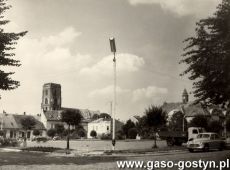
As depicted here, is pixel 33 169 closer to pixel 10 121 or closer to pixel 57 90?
pixel 10 121

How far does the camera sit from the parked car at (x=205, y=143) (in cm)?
3098

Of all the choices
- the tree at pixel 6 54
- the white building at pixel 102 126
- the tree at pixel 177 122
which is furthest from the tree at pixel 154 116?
the white building at pixel 102 126

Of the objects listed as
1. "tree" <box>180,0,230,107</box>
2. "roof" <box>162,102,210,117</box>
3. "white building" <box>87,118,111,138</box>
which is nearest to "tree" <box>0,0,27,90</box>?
"tree" <box>180,0,230,107</box>

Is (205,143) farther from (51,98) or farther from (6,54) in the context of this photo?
(51,98)

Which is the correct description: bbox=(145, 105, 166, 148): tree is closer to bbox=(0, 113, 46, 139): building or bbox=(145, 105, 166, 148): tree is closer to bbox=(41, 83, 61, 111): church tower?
bbox=(0, 113, 46, 139): building

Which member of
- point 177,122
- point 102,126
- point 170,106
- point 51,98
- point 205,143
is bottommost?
point 205,143

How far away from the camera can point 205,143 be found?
31.3 m

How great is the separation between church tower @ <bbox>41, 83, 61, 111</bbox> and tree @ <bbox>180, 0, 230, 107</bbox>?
14525 cm

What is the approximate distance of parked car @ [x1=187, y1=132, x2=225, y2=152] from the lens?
31.0m

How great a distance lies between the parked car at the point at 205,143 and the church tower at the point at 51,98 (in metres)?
139

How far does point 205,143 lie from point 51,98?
464 ft

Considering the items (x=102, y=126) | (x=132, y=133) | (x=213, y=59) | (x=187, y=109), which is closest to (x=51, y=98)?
(x=102, y=126)

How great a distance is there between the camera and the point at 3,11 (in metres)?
21.3

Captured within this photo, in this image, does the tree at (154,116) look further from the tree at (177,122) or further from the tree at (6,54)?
the tree at (177,122)
